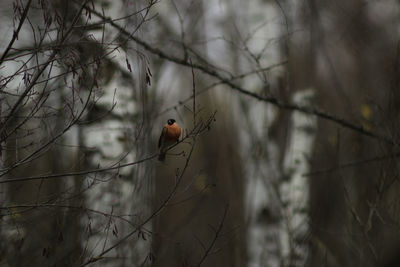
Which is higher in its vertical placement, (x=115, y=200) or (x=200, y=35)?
(x=200, y=35)

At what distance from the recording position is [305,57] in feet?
18.3

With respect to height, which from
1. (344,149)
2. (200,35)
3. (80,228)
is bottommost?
(80,228)

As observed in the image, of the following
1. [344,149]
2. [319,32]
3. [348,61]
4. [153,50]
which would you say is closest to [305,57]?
[319,32]

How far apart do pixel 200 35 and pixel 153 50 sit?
3.04m

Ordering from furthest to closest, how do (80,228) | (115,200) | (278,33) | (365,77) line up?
(365,77) < (278,33) < (115,200) < (80,228)

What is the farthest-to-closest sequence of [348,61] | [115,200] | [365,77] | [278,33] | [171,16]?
[348,61]
[365,77]
[171,16]
[278,33]
[115,200]

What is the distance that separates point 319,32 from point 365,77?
3.40 m

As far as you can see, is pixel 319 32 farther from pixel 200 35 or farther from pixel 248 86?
pixel 200 35

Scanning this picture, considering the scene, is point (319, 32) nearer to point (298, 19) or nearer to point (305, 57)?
point (298, 19)

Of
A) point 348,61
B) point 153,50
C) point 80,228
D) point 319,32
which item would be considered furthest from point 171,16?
point 348,61

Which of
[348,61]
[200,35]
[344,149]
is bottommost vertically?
[344,149]

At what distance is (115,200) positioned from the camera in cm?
354

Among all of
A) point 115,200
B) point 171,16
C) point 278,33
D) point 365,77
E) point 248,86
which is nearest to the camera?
point 115,200

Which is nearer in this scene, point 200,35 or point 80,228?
point 80,228
